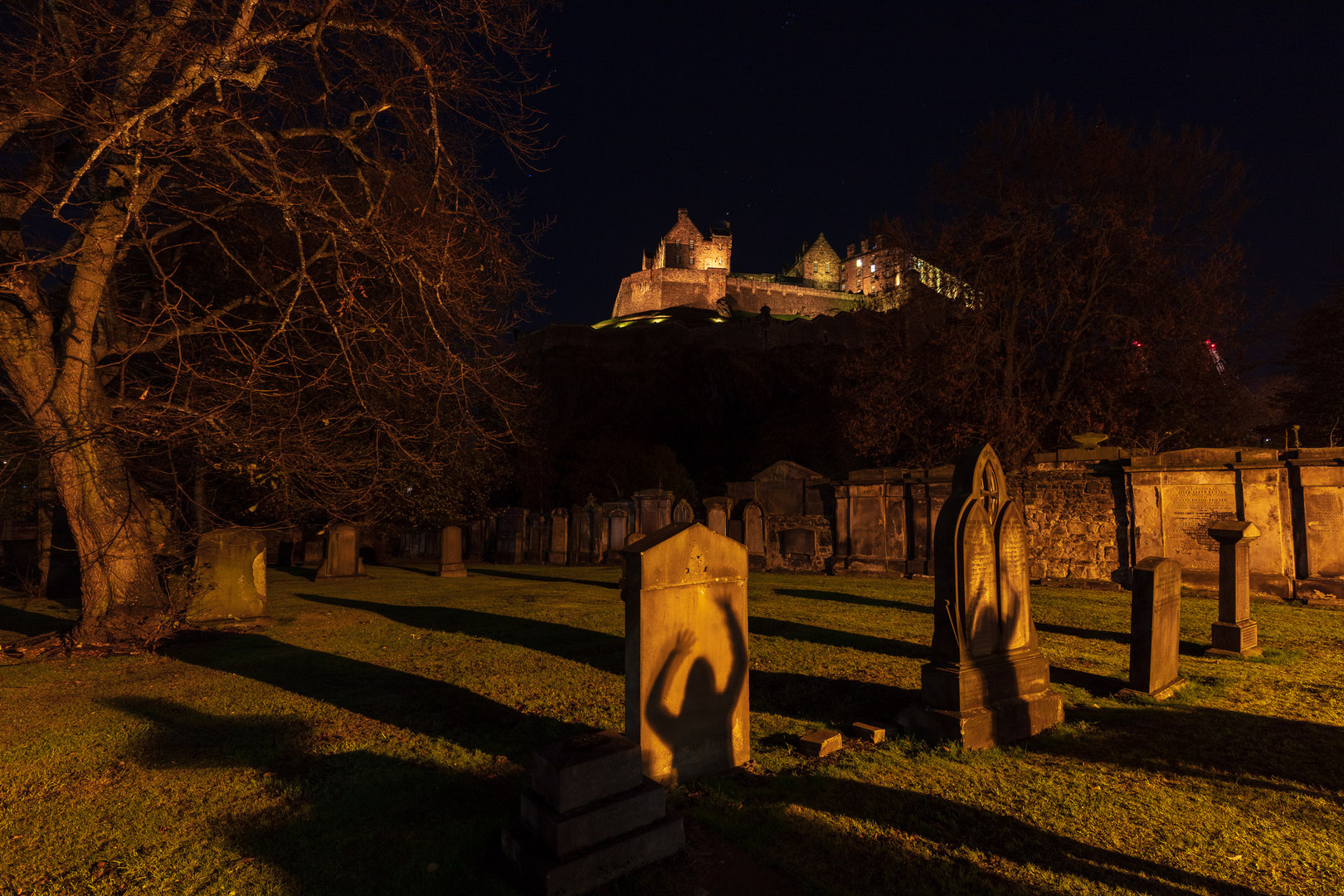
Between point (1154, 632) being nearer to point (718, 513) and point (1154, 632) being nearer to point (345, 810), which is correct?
point (345, 810)

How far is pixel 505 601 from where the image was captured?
432 inches

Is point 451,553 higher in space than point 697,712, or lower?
lower

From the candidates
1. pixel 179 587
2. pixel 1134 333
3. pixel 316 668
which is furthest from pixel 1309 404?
pixel 179 587

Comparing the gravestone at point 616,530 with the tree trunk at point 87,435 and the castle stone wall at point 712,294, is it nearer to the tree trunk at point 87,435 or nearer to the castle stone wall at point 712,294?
the tree trunk at point 87,435

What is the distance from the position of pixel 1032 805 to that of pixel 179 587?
1001cm

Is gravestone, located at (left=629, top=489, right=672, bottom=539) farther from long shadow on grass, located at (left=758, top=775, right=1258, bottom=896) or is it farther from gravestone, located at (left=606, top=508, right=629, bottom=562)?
long shadow on grass, located at (left=758, top=775, right=1258, bottom=896)

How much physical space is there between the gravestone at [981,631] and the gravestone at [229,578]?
8906 millimetres

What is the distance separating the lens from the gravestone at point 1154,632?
5406 millimetres

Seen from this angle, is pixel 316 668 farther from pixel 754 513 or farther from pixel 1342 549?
pixel 1342 549

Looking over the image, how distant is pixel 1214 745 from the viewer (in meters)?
4.27

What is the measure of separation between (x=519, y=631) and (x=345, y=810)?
16.4ft

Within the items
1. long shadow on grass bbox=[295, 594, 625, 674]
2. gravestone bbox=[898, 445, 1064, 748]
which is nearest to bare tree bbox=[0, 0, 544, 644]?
long shadow on grass bbox=[295, 594, 625, 674]

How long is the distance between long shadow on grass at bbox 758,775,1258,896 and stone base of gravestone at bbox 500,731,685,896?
2.17 ft

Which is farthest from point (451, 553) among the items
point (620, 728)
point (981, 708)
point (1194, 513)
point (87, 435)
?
point (1194, 513)
